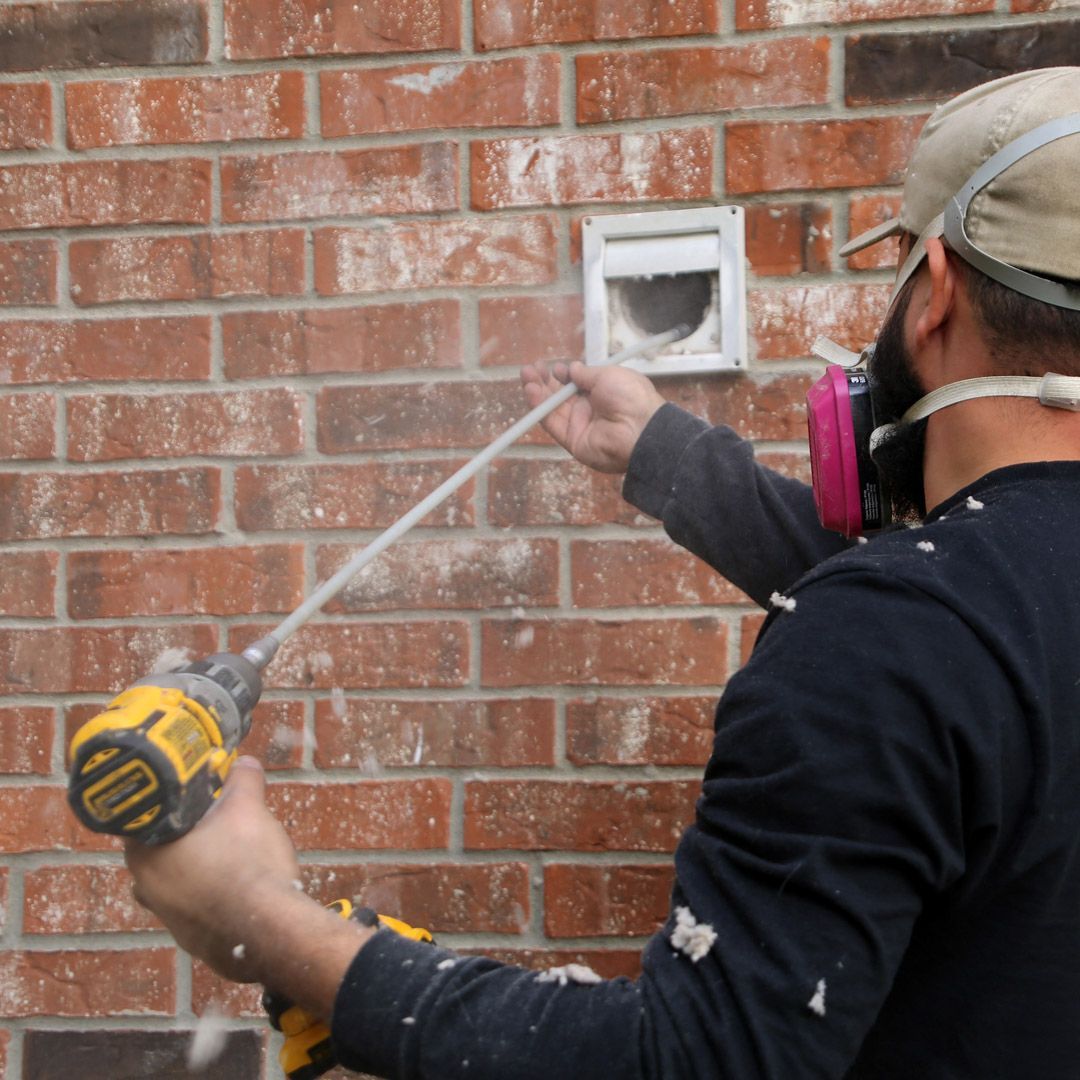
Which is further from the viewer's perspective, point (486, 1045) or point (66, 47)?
point (66, 47)

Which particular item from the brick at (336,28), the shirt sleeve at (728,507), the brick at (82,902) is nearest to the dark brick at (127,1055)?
the brick at (82,902)

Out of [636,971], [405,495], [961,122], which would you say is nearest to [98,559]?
[405,495]

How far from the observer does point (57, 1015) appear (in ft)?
4.70

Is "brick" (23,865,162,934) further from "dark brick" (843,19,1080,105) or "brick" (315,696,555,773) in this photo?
"dark brick" (843,19,1080,105)

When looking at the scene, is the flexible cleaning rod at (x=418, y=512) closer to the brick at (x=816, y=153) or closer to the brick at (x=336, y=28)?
the brick at (x=816, y=153)

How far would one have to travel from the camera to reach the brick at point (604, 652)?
1.37m

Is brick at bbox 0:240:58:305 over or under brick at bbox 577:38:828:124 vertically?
under

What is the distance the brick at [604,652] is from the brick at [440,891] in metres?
0.25

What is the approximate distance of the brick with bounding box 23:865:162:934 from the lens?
1.42 metres

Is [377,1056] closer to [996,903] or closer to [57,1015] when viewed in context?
[996,903]

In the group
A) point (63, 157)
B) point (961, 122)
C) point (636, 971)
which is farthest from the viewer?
point (63, 157)

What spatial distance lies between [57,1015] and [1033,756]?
1287 mm

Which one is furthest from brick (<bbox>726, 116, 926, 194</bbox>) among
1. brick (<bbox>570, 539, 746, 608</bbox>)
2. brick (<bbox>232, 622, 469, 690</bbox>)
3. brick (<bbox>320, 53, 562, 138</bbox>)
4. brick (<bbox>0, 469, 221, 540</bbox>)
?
brick (<bbox>0, 469, 221, 540</bbox>)

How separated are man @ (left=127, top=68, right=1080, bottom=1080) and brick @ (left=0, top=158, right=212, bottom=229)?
0.84 m
